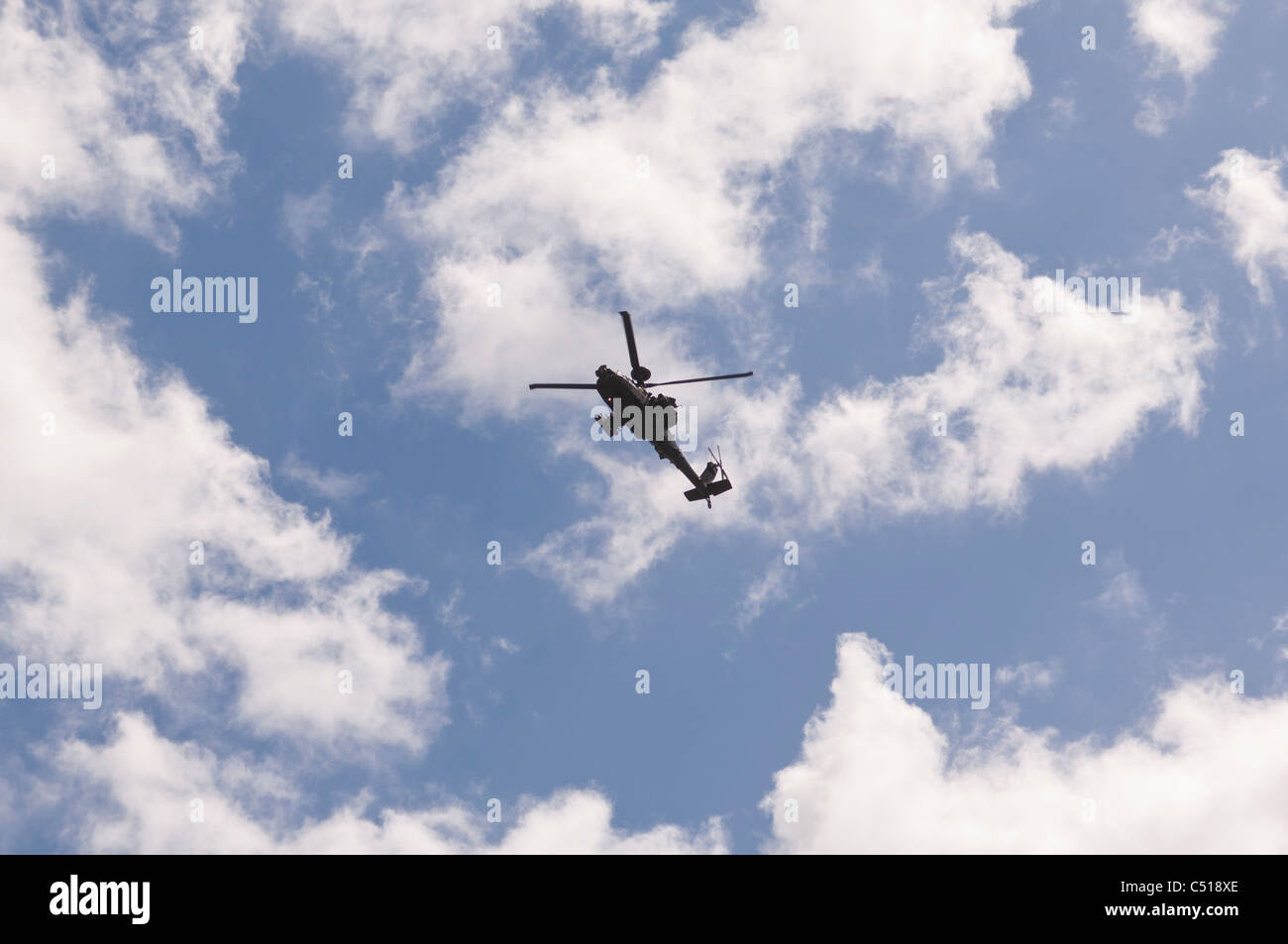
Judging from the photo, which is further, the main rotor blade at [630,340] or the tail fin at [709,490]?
the tail fin at [709,490]

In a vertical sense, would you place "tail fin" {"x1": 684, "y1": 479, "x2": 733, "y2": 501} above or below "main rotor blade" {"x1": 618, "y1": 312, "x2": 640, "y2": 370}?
below

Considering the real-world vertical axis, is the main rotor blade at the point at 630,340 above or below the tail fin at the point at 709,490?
above

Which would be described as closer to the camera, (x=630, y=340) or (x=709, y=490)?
(x=630, y=340)

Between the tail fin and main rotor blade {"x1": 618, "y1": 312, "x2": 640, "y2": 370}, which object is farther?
the tail fin
